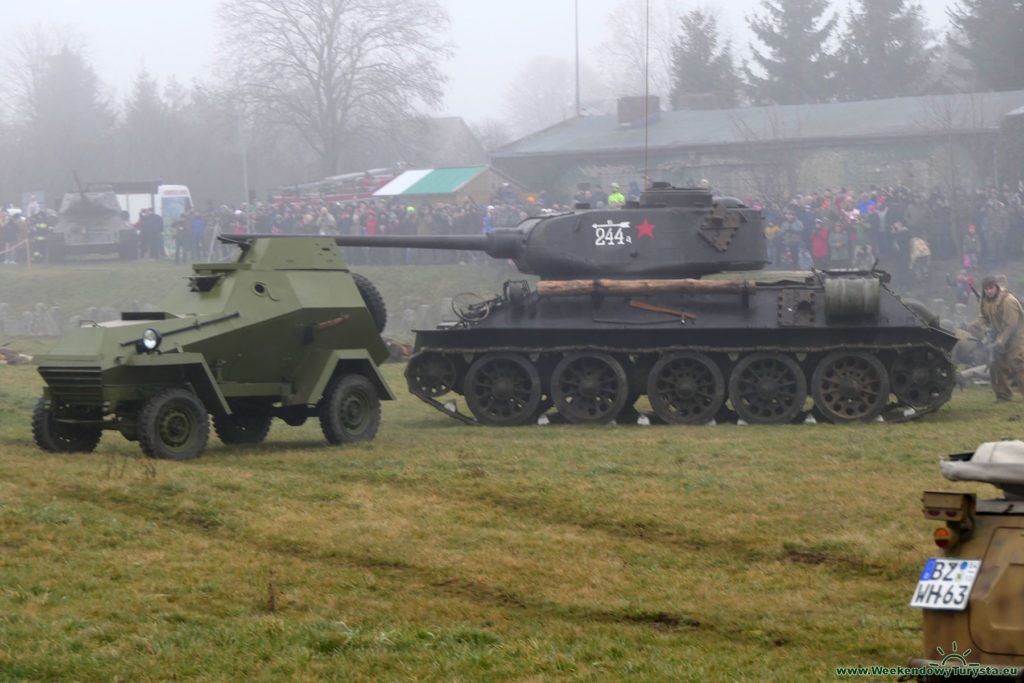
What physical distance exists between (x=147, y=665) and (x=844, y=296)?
481 inches

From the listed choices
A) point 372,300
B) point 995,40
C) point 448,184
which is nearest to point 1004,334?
point 372,300

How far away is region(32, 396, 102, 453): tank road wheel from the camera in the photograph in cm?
1439

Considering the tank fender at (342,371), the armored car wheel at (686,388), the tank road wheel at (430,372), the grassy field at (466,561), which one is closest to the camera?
the grassy field at (466,561)

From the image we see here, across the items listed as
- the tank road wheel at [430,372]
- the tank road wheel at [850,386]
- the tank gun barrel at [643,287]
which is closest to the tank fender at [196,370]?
the tank road wheel at [430,372]

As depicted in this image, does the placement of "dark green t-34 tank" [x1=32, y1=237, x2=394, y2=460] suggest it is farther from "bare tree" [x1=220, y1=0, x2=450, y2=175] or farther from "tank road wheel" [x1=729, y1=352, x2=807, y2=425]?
"bare tree" [x1=220, y1=0, x2=450, y2=175]

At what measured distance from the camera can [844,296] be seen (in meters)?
17.9

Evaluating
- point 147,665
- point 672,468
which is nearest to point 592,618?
point 147,665

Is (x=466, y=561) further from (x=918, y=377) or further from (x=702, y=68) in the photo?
(x=702, y=68)

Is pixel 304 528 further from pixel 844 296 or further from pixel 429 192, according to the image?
pixel 429 192

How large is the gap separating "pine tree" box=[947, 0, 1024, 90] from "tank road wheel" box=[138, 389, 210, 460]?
4416cm

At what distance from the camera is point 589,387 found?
18.6 m

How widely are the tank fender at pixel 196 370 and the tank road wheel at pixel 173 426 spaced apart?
16 centimetres

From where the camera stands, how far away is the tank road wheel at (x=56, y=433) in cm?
1439

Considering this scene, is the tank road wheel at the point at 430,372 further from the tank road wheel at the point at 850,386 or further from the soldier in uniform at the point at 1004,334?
the soldier in uniform at the point at 1004,334
